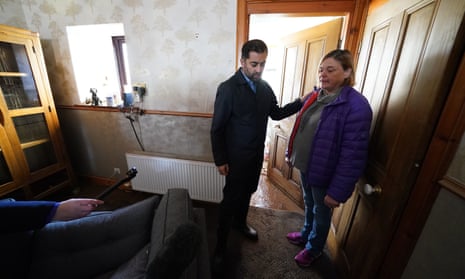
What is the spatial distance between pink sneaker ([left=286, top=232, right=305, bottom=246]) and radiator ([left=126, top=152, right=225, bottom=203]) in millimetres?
723

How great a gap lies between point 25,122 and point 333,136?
2.68 metres

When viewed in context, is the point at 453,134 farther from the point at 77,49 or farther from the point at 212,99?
the point at 77,49

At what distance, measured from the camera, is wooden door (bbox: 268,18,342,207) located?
61.6 inches

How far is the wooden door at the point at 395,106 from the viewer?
606 mm

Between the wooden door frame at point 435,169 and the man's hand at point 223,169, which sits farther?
the man's hand at point 223,169

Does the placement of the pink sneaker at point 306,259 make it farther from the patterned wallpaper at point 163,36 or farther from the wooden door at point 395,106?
the patterned wallpaper at point 163,36

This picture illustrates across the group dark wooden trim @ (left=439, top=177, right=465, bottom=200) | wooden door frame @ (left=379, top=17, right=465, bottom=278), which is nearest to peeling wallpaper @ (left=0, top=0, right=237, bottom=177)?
wooden door frame @ (left=379, top=17, right=465, bottom=278)

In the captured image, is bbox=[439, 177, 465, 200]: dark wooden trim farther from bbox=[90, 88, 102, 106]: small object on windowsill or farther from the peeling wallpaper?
bbox=[90, 88, 102, 106]: small object on windowsill

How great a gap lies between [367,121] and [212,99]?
46.8 inches

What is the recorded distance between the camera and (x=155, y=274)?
449 mm

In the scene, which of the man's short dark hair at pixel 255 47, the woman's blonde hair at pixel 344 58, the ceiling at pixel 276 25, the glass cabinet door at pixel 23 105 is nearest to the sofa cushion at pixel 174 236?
the man's short dark hair at pixel 255 47

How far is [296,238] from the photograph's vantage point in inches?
59.3

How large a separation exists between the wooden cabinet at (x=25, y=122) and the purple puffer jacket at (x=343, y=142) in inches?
99.0

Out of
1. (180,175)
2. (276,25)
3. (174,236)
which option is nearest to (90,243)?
(174,236)
